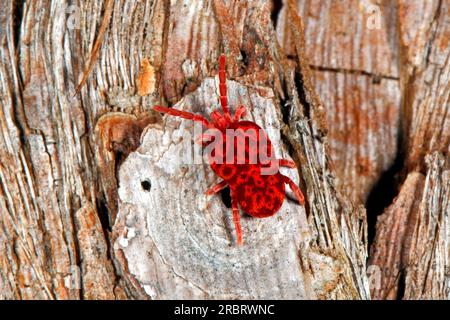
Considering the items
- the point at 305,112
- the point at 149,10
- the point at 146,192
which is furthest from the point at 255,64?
the point at 146,192

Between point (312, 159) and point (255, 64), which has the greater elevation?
point (255, 64)

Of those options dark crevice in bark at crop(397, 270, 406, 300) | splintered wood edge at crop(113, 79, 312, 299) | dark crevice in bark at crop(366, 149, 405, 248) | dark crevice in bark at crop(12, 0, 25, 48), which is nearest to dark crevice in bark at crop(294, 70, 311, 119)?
splintered wood edge at crop(113, 79, 312, 299)

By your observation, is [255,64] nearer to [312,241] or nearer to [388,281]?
[312,241]

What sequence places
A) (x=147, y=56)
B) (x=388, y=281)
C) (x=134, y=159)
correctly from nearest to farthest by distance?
(x=134, y=159), (x=147, y=56), (x=388, y=281)

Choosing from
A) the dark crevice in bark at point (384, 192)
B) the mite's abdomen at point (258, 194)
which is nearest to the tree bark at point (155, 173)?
the mite's abdomen at point (258, 194)

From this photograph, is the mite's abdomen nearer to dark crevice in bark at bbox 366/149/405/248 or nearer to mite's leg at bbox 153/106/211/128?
mite's leg at bbox 153/106/211/128

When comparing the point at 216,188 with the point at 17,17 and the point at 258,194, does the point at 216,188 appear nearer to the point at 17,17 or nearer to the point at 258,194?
the point at 258,194
